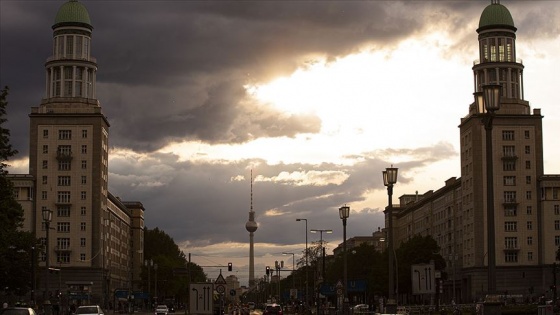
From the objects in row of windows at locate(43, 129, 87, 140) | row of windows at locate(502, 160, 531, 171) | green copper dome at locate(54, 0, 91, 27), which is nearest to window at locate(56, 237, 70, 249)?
row of windows at locate(43, 129, 87, 140)

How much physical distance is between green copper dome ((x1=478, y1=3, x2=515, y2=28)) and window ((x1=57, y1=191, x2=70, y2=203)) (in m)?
75.4

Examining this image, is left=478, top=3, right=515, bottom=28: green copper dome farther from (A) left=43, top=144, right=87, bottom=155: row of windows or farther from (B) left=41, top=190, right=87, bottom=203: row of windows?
(B) left=41, top=190, right=87, bottom=203: row of windows

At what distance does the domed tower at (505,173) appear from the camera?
152 m

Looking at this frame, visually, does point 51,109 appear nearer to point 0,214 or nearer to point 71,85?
point 71,85

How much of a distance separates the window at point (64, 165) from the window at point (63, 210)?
605 cm

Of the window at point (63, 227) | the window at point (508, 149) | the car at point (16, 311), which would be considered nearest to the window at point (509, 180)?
the window at point (508, 149)

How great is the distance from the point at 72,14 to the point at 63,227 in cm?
3612

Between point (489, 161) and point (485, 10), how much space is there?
139874mm

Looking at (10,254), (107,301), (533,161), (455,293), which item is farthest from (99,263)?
(533,161)

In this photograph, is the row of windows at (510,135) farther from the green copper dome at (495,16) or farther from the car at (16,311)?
the car at (16,311)

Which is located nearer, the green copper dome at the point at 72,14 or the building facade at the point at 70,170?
the building facade at the point at 70,170

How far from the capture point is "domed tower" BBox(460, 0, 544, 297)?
151875 millimetres

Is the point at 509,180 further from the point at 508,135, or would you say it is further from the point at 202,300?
the point at 202,300

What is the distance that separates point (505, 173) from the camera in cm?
15400
